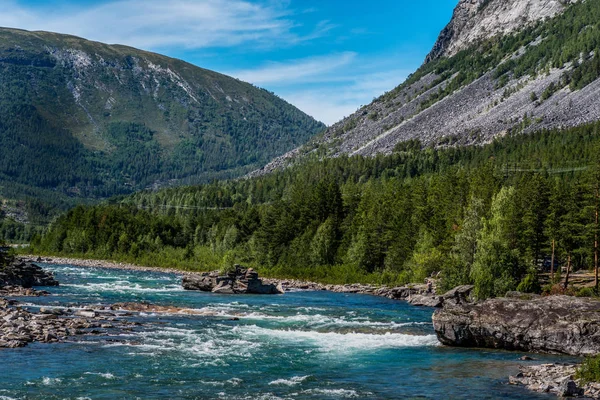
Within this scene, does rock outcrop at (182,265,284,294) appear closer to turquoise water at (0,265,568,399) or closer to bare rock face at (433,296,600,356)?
turquoise water at (0,265,568,399)

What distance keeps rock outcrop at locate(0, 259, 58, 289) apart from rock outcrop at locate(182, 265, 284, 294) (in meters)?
20.0

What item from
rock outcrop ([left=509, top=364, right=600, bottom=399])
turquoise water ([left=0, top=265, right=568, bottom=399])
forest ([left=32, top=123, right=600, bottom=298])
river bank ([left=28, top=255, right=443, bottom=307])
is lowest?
turquoise water ([left=0, top=265, right=568, bottom=399])

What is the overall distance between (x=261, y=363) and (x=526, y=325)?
1925cm

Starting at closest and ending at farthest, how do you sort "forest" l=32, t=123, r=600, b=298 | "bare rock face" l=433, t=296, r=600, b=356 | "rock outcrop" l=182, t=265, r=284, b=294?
1. "bare rock face" l=433, t=296, r=600, b=356
2. "forest" l=32, t=123, r=600, b=298
3. "rock outcrop" l=182, t=265, r=284, b=294

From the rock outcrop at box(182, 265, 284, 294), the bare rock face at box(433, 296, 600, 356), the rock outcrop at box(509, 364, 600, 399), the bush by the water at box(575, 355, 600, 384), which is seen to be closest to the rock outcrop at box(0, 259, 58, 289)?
the rock outcrop at box(182, 265, 284, 294)

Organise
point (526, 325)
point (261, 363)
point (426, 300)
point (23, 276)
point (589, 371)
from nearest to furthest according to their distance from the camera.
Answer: point (589, 371) → point (261, 363) → point (526, 325) → point (426, 300) → point (23, 276)

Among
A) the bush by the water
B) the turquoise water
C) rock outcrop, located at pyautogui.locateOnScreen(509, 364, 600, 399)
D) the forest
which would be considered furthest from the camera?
the forest

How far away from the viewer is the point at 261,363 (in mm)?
40812

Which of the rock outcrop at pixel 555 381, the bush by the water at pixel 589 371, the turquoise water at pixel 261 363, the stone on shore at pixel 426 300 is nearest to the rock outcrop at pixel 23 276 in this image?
the turquoise water at pixel 261 363

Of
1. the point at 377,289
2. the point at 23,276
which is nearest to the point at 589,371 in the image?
the point at 377,289

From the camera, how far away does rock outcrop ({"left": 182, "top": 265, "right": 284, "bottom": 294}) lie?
91938 mm

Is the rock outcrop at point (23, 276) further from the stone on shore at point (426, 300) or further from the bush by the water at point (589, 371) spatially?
the bush by the water at point (589, 371)

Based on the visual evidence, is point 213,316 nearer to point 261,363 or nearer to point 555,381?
point 261,363

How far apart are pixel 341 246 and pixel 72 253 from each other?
96637 mm
